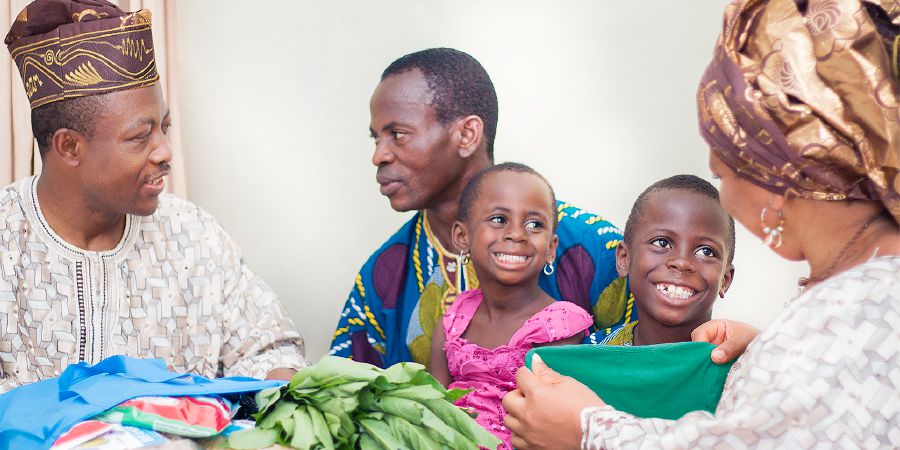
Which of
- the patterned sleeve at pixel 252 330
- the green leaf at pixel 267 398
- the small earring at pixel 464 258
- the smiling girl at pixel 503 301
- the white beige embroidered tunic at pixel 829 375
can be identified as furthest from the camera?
the small earring at pixel 464 258

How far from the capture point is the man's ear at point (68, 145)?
3.38 metres

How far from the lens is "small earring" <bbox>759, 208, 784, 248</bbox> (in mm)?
2094

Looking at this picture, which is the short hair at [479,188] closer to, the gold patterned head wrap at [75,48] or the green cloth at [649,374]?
the green cloth at [649,374]

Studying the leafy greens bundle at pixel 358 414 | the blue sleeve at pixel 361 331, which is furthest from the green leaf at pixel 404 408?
the blue sleeve at pixel 361 331

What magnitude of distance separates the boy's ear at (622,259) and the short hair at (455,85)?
2.83 feet

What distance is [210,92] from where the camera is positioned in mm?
4934

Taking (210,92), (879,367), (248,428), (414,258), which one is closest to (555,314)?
(414,258)

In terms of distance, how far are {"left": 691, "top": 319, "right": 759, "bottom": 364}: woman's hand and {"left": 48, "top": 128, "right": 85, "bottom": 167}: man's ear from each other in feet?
7.10

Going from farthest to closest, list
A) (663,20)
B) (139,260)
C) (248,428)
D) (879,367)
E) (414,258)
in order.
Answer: (663,20) → (414,258) → (139,260) → (248,428) → (879,367)

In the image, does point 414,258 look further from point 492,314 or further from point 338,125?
point 338,125

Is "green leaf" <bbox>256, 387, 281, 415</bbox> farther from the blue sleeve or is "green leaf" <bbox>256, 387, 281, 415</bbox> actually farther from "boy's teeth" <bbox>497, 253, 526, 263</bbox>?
the blue sleeve

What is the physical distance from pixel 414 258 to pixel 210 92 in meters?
1.66

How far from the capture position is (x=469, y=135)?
3865 millimetres

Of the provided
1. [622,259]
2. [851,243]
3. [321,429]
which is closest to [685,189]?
[622,259]
